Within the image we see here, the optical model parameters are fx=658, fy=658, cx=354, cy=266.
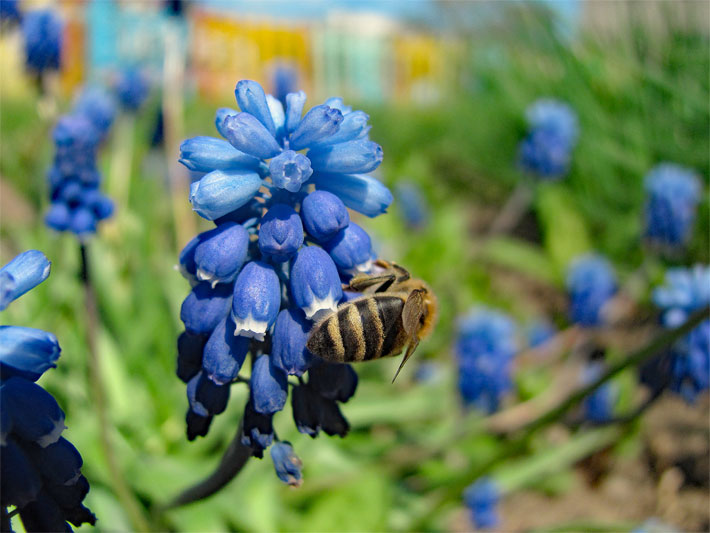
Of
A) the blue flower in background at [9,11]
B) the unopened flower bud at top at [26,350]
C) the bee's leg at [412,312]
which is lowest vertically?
the bee's leg at [412,312]

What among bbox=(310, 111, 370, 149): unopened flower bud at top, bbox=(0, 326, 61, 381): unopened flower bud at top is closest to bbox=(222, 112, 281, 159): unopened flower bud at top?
bbox=(310, 111, 370, 149): unopened flower bud at top

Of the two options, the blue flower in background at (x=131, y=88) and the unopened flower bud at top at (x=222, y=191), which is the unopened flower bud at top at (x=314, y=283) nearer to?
the unopened flower bud at top at (x=222, y=191)

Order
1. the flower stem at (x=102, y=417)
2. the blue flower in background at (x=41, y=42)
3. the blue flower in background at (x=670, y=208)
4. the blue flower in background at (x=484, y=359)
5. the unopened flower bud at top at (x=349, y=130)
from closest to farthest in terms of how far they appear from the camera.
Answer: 1. the unopened flower bud at top at (x=349, y=130)
2. the flower stem at (x=102, y=417)
3. the blue flower in background at (x=484, y=359)
4. the blue flower in background at (x=41, y=42)
5. the blue flower in background at (x=670, y=208)

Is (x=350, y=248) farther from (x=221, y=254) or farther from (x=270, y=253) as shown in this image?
(x=221, y=254)

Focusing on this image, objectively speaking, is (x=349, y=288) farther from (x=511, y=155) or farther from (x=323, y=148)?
(x=511, y=155)

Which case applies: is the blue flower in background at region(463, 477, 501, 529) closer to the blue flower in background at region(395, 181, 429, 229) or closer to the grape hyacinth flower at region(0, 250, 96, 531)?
the grape hyacinth flower at region(0, 250, 96, 531)

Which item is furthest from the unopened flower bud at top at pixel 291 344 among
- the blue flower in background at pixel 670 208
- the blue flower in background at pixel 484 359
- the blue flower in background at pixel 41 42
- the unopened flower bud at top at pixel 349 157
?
the blue flower in background at pixel 670 208
